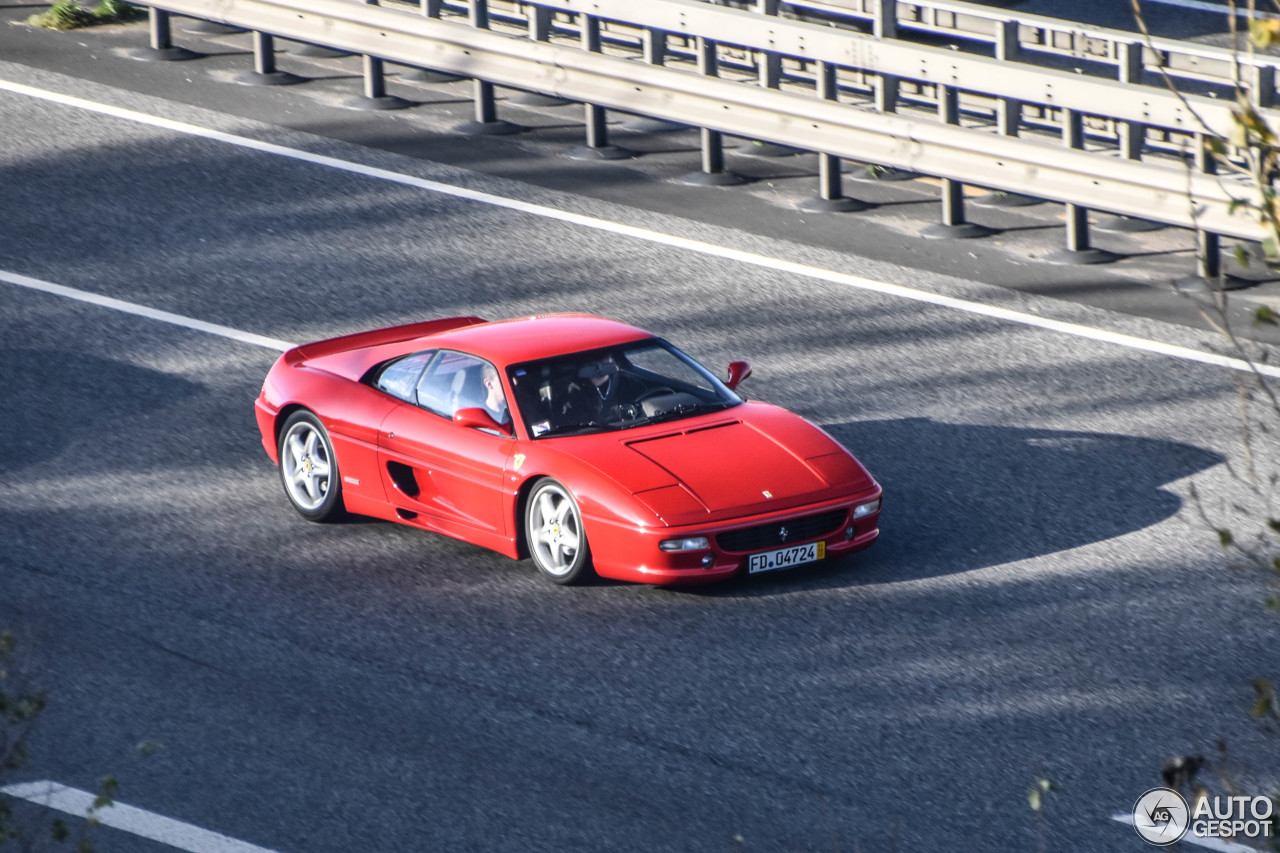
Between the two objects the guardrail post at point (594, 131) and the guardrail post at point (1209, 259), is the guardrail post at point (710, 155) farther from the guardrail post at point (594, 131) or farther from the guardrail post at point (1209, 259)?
the guardrail post at point (1209, 259)

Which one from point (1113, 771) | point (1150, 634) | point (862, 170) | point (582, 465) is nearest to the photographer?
point (1113, 771)

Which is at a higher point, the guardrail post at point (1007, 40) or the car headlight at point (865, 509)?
the guardrail post at point (1007, 40)

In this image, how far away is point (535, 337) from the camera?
35.1 ft

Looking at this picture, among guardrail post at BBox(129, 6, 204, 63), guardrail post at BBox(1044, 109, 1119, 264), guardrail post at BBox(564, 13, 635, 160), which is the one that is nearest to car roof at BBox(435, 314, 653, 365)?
guardrail post at BBox(1044, 109, 1119, 264)

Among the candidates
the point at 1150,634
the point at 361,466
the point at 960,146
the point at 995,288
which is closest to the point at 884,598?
the point at 1150,634

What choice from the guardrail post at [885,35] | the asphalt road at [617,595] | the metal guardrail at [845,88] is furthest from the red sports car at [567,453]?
the guardrail post at [885,35]

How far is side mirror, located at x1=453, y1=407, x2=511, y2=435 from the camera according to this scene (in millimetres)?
A: 10242

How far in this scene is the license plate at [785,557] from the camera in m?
9.61

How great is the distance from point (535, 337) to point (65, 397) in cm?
354

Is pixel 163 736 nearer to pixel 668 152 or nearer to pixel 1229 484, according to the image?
pixel 1229 484

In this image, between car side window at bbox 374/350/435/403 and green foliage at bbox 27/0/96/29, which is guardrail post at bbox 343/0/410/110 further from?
car side window at bbox 374/350/435/403

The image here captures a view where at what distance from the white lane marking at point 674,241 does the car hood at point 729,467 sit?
2.93 m

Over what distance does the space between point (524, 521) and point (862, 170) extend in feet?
23.7

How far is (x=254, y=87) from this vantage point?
706 inches
